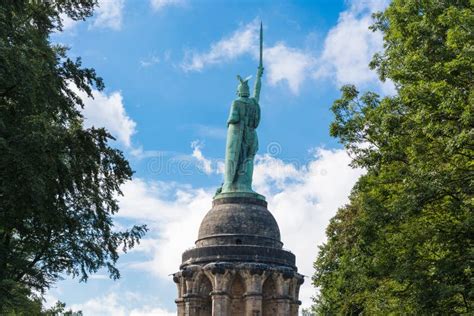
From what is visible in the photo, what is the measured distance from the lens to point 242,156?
112 ft

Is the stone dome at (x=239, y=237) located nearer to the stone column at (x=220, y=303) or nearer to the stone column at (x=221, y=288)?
the stone column at (x=221, y=288)

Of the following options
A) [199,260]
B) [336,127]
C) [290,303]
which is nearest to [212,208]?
[199,260]

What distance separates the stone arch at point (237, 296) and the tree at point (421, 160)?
1483 centimetres

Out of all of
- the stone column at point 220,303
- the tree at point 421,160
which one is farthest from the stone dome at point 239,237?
the tree at point 421,160

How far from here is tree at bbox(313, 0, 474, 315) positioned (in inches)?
473

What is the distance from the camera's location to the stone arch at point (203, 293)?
1188 inches

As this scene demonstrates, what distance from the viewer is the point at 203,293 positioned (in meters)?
30.2

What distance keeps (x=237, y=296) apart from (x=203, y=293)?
148 cm

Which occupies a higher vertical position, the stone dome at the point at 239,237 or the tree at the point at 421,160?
the stone dome at the point at 239,237

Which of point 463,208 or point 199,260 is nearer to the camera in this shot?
point 463,208

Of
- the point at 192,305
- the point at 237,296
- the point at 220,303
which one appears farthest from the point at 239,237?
the point at 192,305

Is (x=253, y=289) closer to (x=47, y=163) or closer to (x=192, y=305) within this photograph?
(x=192, y=305)

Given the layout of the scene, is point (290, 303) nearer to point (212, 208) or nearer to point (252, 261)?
point (252, 261)

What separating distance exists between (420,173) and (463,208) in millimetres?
1046
